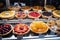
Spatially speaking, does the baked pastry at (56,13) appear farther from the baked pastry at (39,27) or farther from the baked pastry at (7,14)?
the baked pastry at (7,14)

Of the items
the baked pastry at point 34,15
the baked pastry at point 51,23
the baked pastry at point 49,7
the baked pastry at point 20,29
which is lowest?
the baked pastry at point 20,29

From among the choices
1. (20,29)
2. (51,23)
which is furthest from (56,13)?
(20,29)

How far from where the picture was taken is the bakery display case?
200cm

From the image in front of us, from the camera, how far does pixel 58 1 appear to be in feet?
8.56

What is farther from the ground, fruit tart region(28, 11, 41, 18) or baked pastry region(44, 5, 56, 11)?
baked pastry region(44, 5, 56, 11)

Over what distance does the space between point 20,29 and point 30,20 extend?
278 mm

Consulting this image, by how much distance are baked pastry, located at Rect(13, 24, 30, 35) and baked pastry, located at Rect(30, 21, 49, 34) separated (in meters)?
0.09

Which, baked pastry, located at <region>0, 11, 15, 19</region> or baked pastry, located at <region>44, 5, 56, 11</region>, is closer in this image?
baked pastry, located at <region>0, 11, 15, 19</region>

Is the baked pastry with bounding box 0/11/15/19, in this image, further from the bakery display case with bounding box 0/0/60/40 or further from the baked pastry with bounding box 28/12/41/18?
the baked pastry with bounding box 28/12/41/18

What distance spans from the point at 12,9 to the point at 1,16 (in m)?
0.31

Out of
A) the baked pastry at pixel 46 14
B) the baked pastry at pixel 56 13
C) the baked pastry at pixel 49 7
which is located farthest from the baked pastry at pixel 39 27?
the baked pastry at pixel 49 7

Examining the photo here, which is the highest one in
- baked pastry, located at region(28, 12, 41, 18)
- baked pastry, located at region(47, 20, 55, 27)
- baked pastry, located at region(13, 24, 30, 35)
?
baked pastry, located at region(28, 12, 41, 18)

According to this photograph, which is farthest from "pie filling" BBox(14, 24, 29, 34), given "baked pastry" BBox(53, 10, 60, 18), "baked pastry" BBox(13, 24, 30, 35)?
"baked pastry" BBox(53, 10, 60, 18)

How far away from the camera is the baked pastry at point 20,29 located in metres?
2.01
